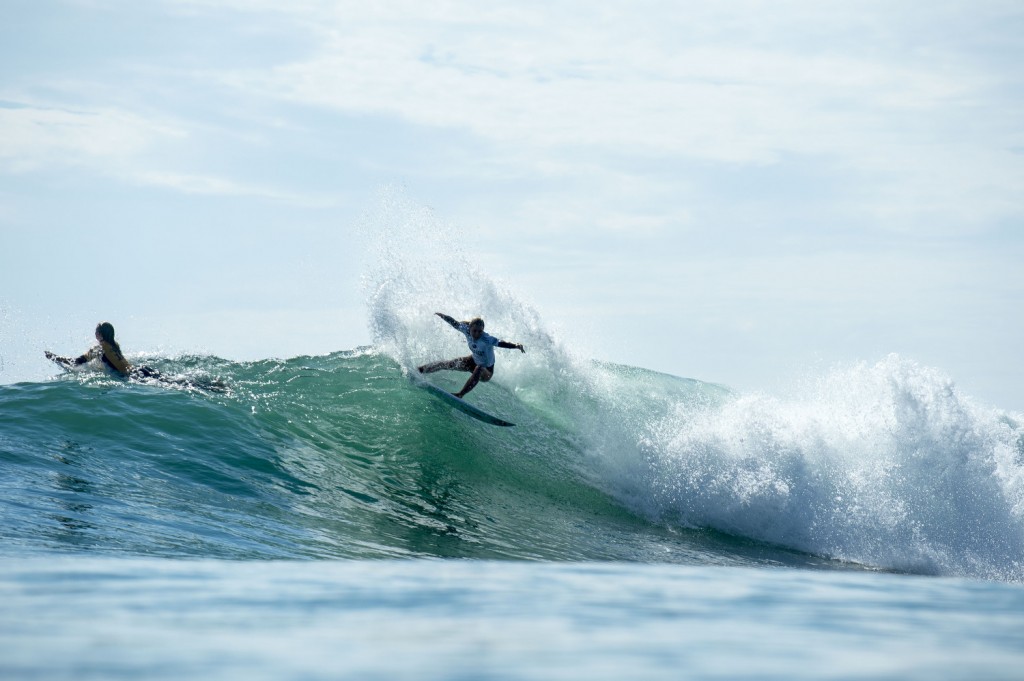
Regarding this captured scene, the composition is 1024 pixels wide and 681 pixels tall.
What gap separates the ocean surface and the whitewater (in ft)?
0.10

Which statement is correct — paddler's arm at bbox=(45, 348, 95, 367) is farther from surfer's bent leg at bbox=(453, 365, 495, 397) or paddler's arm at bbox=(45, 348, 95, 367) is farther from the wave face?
surfer's bent leg at bbox=(453, 365, 495, 397)

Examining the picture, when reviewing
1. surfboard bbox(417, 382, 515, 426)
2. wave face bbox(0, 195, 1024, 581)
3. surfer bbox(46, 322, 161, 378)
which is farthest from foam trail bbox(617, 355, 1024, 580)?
surfer bbox(46, 322, 161, 378)

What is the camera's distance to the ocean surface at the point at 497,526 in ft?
11.5

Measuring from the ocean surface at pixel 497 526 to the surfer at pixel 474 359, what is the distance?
0.58 m

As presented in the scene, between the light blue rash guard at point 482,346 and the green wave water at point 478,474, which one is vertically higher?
the light blue rash guard at point 482,346

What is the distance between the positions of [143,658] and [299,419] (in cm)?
903

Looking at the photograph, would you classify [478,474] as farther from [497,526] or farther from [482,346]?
[482,346]

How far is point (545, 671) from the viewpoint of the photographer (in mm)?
3197

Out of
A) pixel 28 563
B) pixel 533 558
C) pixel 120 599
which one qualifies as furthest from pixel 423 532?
pixel 120 599

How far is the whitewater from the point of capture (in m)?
3.54

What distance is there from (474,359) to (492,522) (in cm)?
377

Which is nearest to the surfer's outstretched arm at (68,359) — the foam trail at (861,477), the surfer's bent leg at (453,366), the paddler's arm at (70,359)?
the paddler's arm at (70,359)

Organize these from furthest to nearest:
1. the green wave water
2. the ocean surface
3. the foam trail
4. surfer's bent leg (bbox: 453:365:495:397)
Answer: surfer's bent leg (bbox: 453:365:495:397), the foam trail, the green wave water, the ocean surface

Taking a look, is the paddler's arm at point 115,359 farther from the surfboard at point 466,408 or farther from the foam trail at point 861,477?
the foam trail at point 861,477
